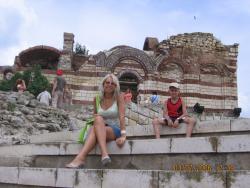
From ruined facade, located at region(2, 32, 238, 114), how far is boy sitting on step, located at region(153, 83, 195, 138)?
56.8 ft

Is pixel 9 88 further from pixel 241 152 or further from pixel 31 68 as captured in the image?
pixel 241 152

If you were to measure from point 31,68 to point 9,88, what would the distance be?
1.99 meters

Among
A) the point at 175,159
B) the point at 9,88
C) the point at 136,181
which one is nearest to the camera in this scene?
the point at 136,181

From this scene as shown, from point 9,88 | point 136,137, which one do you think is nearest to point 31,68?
point 9,88

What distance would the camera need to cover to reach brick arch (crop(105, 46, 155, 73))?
24.8 metres

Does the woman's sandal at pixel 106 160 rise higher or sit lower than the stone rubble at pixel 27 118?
lower

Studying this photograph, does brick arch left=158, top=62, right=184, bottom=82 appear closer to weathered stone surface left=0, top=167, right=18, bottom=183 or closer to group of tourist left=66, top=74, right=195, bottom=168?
group of tourist left=66, top=74, right=195, bottom=168

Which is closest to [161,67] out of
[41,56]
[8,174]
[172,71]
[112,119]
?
[172,71]

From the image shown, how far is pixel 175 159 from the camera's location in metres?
5.05

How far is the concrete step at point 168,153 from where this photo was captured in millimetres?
4699

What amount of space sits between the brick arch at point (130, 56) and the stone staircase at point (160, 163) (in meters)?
18.6

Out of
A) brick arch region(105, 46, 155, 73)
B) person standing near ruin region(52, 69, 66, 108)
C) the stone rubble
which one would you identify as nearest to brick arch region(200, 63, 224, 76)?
brick arch region(105, 46, 155, 73)
